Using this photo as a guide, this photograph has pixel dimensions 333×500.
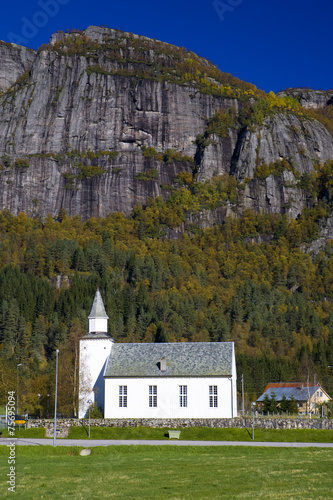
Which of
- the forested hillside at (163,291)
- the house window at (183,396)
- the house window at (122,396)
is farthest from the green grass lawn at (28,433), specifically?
the forested hillside at (163,291)

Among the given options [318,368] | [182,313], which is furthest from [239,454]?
[182,313]

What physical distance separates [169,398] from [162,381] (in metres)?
1.82

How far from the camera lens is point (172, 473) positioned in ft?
98.6

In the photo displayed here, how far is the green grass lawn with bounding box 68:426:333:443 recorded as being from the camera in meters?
53.5

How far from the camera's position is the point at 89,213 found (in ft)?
655

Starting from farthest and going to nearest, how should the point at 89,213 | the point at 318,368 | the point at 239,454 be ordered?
the point at 89,213 < the point at 318,368 < the point at 239,454

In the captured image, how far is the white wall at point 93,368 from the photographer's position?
70500mm

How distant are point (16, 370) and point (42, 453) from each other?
5051 centimetres

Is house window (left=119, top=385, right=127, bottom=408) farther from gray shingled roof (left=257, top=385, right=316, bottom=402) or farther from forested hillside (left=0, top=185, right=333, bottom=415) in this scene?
gray shingled roof (left=257, top=385, right=316, bottom=402)

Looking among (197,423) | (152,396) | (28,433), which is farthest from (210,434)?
(28,433)

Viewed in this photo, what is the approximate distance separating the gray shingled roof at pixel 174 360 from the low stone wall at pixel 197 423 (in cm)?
739

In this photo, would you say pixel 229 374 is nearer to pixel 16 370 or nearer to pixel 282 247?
pixel 16 370

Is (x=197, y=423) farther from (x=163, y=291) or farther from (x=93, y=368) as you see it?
(x=163, y=291)

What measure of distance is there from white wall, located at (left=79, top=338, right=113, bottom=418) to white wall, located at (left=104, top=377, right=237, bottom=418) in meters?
2.74
